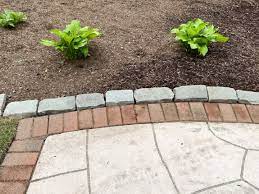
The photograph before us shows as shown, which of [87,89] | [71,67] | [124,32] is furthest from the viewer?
[124,32]

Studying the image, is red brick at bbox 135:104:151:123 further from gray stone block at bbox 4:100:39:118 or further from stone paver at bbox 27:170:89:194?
gray stone block at bbox 4:100:39:118

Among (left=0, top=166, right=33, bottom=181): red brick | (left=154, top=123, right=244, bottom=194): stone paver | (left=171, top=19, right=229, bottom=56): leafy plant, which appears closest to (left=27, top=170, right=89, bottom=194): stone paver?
(left=0, top=166, right=33, bottom=181): red brick

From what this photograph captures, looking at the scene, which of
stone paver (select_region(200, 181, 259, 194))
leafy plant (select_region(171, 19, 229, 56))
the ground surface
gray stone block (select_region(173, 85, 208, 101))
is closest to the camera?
stone paver (select_region(200, 181, 259, 194))

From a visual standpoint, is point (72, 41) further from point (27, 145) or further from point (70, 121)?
point (27, 145)

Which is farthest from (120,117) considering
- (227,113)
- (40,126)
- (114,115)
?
(227,113)

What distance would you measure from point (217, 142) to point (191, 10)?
2.26m

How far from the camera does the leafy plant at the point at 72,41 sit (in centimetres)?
364

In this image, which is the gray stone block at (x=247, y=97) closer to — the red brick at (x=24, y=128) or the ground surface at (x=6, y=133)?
the red brick at (x=24, y=128)

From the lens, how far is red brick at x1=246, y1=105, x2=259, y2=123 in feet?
10.7

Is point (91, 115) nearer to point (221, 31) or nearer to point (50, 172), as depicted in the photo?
point (50, 172)

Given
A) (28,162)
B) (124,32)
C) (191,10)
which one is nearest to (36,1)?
(124,32)

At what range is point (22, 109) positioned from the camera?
3.30 m

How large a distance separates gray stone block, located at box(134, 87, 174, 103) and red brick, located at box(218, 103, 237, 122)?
436 mm

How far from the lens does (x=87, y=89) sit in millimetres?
3527
